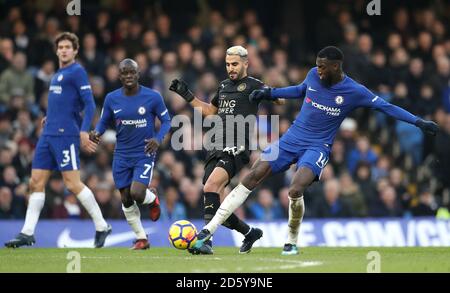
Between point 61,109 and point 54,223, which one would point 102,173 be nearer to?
point 54,223

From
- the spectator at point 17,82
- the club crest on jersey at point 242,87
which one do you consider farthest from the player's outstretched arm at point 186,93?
the spectator at point 17,82

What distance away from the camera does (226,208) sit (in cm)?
1191

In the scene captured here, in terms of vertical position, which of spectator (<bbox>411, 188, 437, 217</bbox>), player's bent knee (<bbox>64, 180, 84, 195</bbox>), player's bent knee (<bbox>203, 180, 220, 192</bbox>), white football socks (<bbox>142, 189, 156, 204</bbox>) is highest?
player's bent knee (<bbox>203, 180, 220, 192</bbox>)

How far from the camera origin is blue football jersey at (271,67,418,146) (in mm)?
12086

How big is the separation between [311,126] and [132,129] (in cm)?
248

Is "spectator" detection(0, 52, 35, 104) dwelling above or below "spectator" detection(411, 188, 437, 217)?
above

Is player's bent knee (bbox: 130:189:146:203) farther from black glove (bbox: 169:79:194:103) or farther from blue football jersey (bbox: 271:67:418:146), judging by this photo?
blue football jersey (bbox: 271:67:418:146)

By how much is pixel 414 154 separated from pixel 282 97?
28.4 ft

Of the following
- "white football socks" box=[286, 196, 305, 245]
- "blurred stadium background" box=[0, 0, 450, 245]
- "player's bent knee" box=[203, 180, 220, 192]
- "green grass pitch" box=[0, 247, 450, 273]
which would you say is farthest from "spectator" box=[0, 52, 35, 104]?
"white football socks" box=[286, 196, 305, 245]

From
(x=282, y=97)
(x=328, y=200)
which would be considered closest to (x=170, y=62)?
(x=328, y=200)

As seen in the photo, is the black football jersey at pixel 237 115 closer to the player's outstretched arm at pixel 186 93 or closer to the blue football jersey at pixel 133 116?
the player's outstretched arm at pixel 186 93

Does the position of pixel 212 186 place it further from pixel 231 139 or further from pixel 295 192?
pixel 295 192

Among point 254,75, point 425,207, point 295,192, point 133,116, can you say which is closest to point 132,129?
point 133,116

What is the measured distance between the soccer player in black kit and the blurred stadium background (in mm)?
4526
